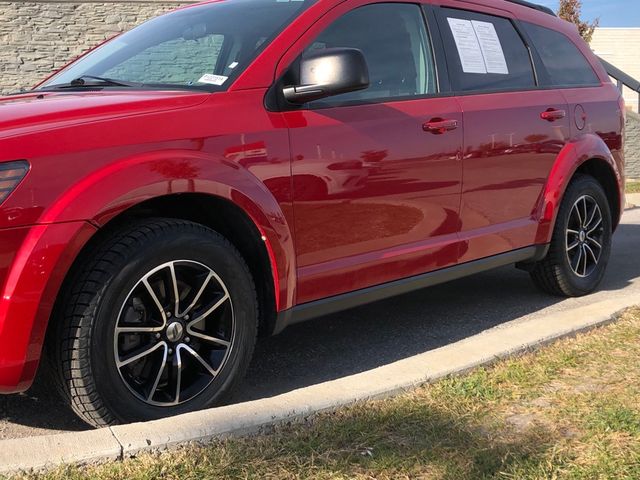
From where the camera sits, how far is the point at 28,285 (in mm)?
2504

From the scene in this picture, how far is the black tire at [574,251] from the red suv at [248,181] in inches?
3.4

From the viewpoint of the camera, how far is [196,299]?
298 centimetres

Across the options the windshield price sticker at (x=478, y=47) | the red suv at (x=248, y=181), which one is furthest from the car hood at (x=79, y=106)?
the windshield price sticker at (x=478, y=47)

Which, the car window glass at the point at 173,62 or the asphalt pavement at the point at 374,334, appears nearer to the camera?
the asphalt pavement at the point at 374,334

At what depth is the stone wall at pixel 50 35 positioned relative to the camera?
1532 cm

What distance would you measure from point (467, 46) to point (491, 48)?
29 cm

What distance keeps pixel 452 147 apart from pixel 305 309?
1.22m

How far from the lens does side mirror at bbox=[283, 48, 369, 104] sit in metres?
3.16

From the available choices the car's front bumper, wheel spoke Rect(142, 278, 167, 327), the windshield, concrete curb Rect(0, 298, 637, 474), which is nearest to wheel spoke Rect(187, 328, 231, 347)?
wheel spoke Rect(142, 278, 167, 327)

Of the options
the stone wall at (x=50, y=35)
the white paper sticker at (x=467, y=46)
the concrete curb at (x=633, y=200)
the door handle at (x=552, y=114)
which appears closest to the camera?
the white paper sticker at (x=467, y=46)

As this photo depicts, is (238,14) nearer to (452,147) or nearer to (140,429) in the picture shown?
(452,147)

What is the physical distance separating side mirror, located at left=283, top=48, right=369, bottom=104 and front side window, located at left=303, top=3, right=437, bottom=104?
287 mm

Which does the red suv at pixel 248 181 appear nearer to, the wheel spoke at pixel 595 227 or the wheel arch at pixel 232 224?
the wheel arch at pixel 232 224

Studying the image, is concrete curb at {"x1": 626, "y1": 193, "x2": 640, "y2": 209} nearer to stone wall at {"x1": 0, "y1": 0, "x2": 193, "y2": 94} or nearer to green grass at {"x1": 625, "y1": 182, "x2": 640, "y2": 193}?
green grass at {"x1": 625, "y1": 182, "x2": 640, "y2": 193}
